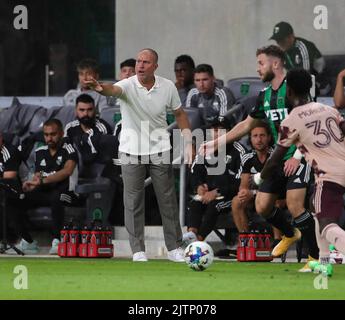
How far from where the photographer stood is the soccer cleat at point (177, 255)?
16.8 m

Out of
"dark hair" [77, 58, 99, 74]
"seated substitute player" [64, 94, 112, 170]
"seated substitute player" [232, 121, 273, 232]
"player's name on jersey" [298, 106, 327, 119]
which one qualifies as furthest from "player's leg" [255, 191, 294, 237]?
"dark hair" [77, 58, 99, 74]

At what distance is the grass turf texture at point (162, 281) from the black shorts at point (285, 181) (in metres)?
0.81

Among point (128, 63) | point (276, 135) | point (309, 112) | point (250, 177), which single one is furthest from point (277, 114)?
point (128, 63)

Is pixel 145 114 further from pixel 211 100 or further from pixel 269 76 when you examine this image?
pixel 211 100

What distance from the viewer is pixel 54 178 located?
63.5 feet

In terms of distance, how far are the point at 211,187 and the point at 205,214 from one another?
17.4 inches

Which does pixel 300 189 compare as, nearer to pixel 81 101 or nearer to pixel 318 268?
pixel 318 268

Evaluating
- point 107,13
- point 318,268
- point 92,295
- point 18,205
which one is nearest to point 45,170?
point 18,205

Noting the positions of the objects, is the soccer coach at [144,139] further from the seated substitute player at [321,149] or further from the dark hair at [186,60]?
→ the seated substitute player at [321,149]

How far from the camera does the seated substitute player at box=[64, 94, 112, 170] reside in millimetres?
19297

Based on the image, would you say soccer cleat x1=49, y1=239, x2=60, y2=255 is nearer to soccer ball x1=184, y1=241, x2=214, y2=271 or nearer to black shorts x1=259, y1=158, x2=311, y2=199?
black shorts x1=259, y1=158, x2=311, y2=199

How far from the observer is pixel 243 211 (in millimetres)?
18094

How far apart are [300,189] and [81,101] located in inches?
174
